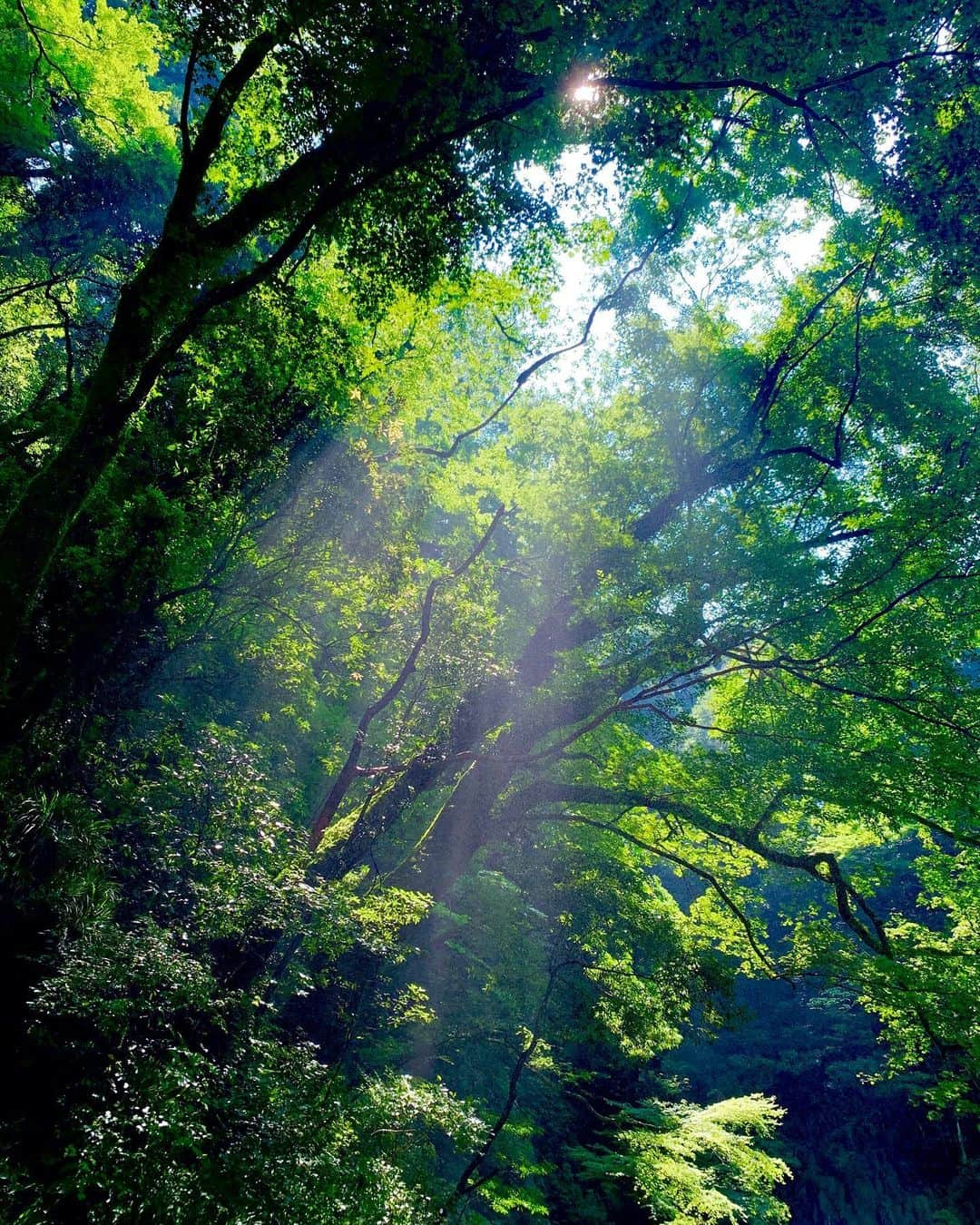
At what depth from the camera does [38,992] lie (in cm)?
375

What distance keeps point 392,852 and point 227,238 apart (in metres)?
10.7

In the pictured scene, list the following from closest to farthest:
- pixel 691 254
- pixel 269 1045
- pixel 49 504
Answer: pixel 49 504, pixel 269 1045, pixel 691 254

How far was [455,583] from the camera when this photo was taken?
29.0 feet

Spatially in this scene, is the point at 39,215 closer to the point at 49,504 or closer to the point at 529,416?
the point at 529,416

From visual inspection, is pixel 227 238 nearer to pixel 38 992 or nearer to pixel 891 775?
pixel 38 992

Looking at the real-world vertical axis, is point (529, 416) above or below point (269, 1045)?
above

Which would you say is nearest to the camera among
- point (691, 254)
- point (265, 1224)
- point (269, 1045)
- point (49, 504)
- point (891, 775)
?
point (265, 1224)

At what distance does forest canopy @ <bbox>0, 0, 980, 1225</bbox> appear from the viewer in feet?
12.7

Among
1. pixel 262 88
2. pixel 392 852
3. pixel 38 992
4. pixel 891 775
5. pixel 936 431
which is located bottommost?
pixel 38 992

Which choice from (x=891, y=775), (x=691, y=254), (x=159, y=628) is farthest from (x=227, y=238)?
Result: (x=891, y=775)

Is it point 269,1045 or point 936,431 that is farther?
point 936,431

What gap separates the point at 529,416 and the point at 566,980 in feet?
32.6

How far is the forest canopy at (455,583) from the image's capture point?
3.86 meters

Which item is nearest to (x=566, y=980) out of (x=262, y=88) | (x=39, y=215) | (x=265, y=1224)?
(x=265, y=1224)
